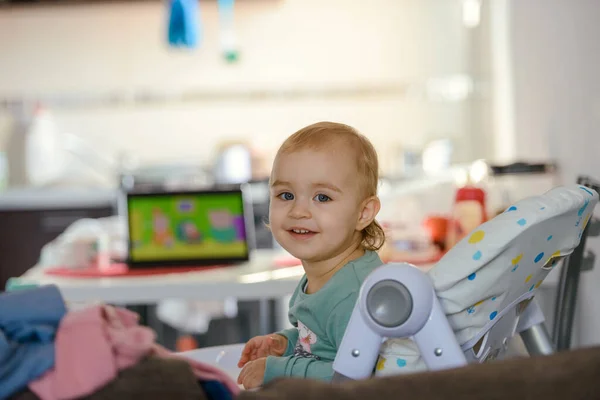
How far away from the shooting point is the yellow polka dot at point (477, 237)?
2.98 ft

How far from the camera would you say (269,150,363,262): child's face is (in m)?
1.16

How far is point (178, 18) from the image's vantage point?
3879 millimetres

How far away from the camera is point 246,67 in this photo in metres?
4.40

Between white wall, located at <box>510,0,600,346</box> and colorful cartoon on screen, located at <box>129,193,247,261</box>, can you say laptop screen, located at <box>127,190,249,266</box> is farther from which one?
white wall, located at <box>510,0,600,346</box>

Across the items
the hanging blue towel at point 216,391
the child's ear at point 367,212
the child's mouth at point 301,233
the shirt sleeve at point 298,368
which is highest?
the child's ear at point 367,212

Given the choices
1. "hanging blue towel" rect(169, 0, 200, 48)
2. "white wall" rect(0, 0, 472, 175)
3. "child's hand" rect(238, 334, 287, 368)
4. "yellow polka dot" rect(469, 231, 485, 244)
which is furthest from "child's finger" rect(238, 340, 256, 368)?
"white wall" rect(0, 0, 472, 175)

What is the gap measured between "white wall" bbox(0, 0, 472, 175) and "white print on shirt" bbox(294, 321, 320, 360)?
317cm

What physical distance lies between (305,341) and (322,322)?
54 mm

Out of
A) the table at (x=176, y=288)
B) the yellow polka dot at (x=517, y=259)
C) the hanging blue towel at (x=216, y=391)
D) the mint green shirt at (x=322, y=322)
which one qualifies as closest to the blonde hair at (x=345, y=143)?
the mint green shirt at (x=322, y=322)

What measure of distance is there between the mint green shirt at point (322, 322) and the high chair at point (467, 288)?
0.15 metres

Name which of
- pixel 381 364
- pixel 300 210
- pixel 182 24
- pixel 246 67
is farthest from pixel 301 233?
pixel 246 67

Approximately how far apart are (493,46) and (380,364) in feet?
9.19

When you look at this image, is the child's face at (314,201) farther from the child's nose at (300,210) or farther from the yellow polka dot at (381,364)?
the yellow polka dot at (381,364)

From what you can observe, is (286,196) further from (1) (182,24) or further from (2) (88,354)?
(1) (182,24)
